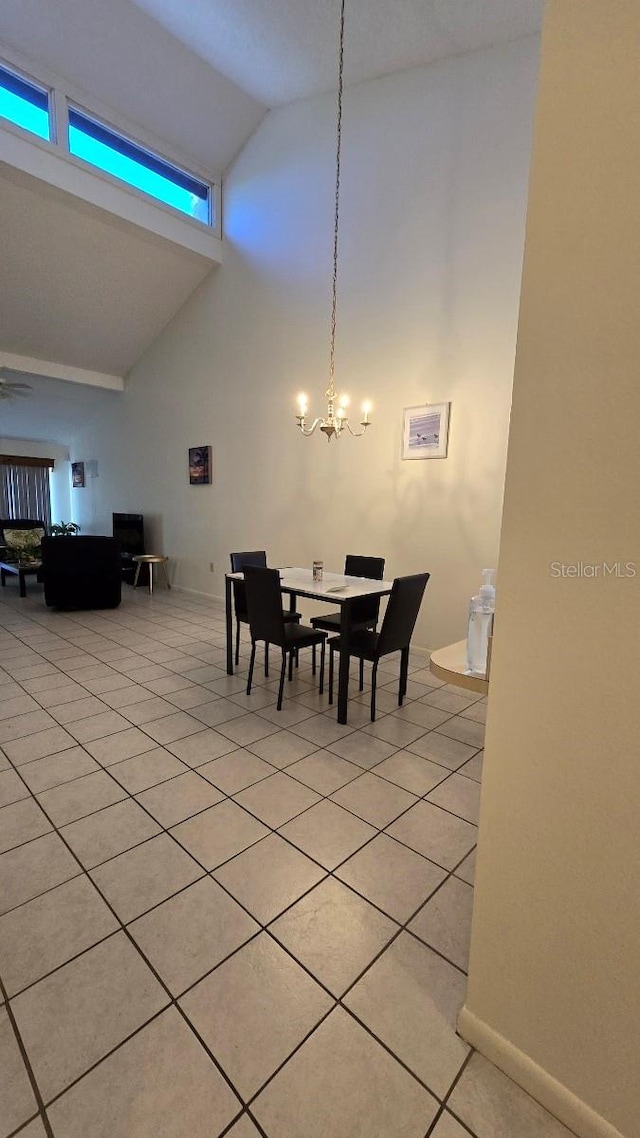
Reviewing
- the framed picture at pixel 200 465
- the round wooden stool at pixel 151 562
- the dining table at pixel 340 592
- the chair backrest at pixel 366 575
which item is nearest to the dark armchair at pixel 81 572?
the round wooden stool at pixel 151 562

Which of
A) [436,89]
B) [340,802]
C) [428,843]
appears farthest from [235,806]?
[436,89]

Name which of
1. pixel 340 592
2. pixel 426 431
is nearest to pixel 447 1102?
pixel 340 592

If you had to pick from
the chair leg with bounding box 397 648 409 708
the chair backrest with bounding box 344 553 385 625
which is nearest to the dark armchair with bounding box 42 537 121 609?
the chair backrest with bounding box 344 553 385 625

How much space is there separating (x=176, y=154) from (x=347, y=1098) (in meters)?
7.07

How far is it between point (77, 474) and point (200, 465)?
4297 millimetres

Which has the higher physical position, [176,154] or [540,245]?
[176,154]

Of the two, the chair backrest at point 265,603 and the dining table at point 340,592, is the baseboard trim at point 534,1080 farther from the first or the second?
the chair backrest at point 265,603

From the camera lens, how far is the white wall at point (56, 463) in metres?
9.30

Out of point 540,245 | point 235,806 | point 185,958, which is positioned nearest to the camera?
point 540,245

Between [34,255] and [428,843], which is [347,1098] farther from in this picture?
[34,255]

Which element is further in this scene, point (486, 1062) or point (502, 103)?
point (502, 103)

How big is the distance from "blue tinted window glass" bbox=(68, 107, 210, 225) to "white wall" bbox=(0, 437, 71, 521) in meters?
6.01

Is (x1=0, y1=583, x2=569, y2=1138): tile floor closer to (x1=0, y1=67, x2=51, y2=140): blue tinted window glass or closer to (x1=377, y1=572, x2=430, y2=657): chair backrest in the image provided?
(x1=377, y1=572, x2=430, y2=657): chair backrest

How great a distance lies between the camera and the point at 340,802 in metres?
1.98
